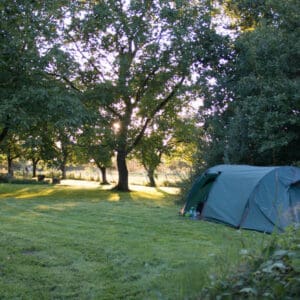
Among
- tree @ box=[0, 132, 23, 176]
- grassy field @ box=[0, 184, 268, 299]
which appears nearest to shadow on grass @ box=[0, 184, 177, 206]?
tree @ box=[0, 132, 23, 176]

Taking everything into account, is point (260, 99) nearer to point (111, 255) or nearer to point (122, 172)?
point (111, 255)

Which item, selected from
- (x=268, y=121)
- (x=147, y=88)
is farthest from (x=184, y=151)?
(x=268, y=121)

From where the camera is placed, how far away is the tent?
338 inches

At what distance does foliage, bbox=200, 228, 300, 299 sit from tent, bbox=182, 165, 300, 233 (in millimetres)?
5700

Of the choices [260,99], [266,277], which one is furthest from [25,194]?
[266,277]

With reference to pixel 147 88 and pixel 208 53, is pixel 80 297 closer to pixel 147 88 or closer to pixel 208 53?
pixel 208 53

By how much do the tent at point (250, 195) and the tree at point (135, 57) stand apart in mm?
8925

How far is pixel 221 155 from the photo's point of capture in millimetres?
13633

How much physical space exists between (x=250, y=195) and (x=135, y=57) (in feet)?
43.9

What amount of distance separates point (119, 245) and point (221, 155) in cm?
767

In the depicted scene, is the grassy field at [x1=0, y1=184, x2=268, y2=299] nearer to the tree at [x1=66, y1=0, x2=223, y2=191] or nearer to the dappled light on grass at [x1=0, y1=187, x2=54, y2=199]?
the dappled light on grass at [x1=0, y1=187, x2=54, y2=199]

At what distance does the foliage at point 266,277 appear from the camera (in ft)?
7.28

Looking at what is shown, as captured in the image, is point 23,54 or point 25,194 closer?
point 23,54

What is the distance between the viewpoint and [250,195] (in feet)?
28.8
